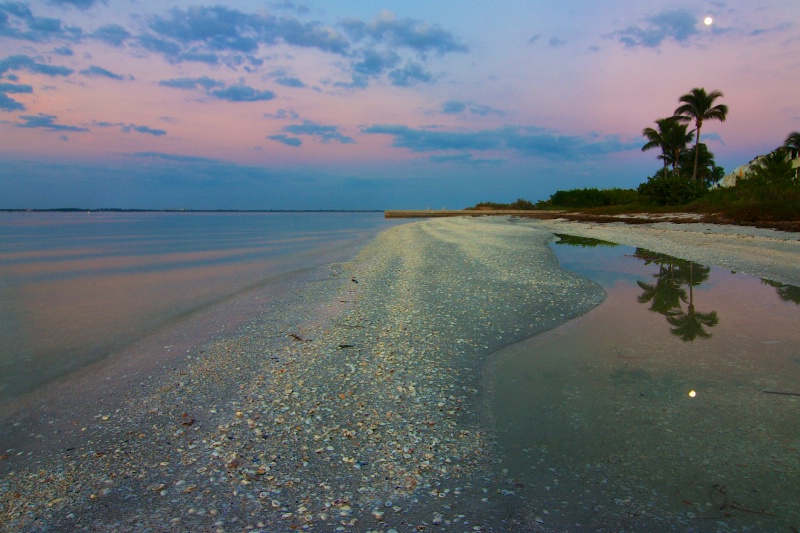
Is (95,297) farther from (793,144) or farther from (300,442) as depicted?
(793,144)

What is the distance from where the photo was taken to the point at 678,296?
9680 millimetres

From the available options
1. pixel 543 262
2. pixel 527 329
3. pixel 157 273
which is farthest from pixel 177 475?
pixel 157 273

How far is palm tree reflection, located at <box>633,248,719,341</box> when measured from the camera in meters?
7.31

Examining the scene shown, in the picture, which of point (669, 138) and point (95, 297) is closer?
point (95, 297)

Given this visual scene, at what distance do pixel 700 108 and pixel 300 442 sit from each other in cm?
5902

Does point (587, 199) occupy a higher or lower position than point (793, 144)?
lower

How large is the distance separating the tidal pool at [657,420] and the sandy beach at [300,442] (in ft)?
1.12

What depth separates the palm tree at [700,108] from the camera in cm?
4841

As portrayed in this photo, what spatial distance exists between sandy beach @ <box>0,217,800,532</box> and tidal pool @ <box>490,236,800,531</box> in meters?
0.34

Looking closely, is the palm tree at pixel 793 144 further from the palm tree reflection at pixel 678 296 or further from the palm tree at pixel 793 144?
the palm tree reflection at pixel 678 296

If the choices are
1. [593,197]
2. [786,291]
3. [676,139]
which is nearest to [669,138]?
[676,139]

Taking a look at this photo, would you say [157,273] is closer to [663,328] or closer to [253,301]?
[253,301]

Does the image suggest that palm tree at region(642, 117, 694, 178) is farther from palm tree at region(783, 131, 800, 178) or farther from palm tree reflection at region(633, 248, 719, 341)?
palm tree reflection at region(633, 248, 719, 341)

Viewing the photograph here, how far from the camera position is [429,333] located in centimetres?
705
